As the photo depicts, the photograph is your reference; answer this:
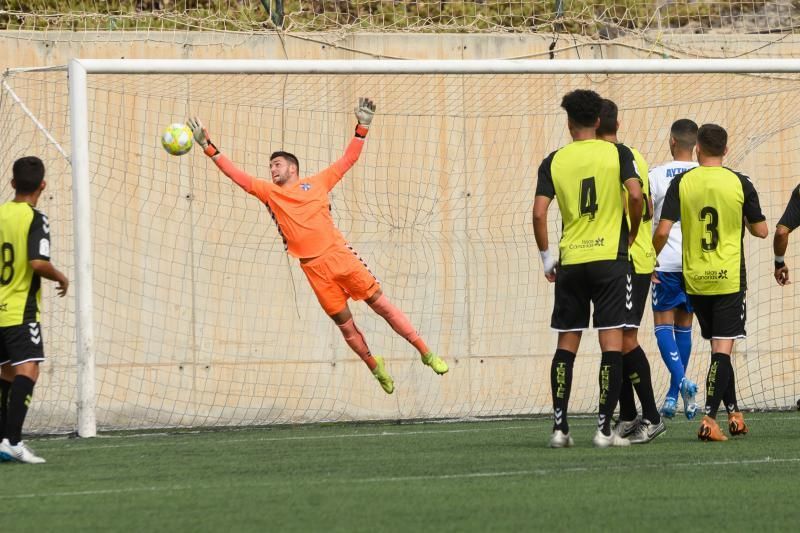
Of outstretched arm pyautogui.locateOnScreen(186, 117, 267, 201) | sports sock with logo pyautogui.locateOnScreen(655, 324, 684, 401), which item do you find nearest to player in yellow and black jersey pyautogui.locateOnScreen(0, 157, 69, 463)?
outstretched arm pyautogui.locateOnScreen(186, 117, 267, 201)

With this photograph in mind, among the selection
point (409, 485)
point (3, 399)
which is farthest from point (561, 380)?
point (3, 399)

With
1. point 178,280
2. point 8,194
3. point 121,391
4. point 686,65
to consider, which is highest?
point 686,65

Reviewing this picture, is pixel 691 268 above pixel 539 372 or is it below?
above

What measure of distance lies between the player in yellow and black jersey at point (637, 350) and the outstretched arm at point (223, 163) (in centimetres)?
299

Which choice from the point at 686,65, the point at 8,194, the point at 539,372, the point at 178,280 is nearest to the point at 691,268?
the point at 686,65

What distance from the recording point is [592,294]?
8.24m

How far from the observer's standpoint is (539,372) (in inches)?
508

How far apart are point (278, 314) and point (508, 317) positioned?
2.10 m

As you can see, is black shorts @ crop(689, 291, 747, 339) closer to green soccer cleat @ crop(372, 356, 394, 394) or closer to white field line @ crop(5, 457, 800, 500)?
white field line @ crop(5, 457, 800, 500)

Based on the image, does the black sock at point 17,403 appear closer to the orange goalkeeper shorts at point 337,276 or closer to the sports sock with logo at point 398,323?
the orange goalkeeper shorts at point 337,276

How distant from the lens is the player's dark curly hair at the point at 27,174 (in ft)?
27.0

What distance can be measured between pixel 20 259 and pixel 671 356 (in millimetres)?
4844

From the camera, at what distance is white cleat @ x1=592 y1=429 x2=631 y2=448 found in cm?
834

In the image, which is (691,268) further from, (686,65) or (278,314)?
(278,314)
